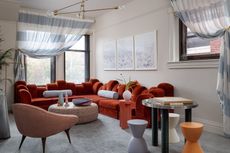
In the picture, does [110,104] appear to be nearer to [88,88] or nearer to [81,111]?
[81,111]

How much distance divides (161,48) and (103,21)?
9.20ft

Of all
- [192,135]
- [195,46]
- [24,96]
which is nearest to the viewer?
[192,135]

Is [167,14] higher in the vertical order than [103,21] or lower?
lower

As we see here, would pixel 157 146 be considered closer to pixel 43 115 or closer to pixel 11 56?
pixel 43 115

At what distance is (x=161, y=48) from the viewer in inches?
193

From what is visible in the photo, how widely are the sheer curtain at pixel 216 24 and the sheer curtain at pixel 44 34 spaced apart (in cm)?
373

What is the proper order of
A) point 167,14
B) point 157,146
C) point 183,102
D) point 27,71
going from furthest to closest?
1. point 27,71
2. point 167,14
3. point 157,146
4. point 183,102

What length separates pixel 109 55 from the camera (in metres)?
6.71

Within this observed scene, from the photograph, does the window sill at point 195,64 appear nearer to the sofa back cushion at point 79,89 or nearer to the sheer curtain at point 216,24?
the sheer curtain at point 216,24

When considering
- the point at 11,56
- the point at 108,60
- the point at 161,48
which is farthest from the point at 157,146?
the point at 11,56

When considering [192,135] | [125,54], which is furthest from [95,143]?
[125,54]

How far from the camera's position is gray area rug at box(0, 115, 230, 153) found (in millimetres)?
3049

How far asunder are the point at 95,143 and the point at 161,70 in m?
2.35

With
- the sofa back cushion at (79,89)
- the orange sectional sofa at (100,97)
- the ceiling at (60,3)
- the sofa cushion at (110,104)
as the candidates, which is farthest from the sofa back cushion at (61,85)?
the ceiling at (60,3)
